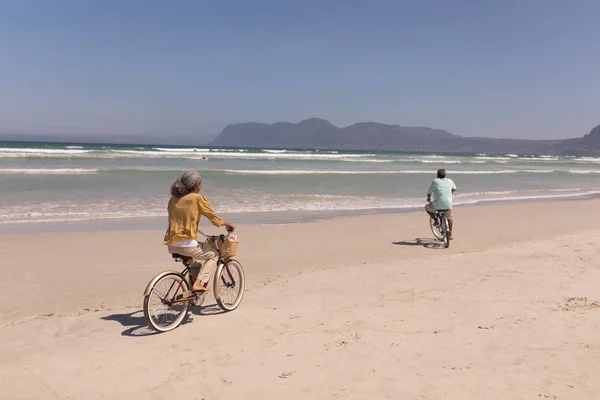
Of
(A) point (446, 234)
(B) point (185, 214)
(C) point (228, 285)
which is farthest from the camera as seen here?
(A) point (446, 234)

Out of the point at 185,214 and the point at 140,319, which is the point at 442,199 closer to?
the point at 185,214

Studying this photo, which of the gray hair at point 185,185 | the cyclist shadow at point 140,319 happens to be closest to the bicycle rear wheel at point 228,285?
the cyclist shadow at point 140,319

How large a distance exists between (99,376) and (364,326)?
241cm

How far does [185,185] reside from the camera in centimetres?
486

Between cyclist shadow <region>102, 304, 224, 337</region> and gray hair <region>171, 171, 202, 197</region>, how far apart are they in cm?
137

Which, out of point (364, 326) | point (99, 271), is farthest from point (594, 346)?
point (99, 271)

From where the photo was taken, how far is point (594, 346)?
4.07 meters

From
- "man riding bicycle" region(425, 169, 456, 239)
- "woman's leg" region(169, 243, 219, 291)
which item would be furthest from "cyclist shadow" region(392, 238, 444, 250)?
"woman's leg" region(169, 243, 219, 291)

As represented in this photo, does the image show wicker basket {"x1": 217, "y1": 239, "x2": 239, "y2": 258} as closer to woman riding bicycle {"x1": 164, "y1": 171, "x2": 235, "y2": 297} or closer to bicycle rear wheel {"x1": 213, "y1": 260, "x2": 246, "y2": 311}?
bicycle rear wheel {"x1": 213, "y1": 260, "x2": 246, "y2": 311}

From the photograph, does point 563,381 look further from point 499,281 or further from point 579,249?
point 579,249

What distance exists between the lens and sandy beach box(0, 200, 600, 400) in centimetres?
361

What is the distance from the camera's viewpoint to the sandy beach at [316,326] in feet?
11.8

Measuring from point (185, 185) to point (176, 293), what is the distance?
3.62 ft

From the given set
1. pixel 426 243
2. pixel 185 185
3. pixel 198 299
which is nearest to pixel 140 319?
pixel 198 299
